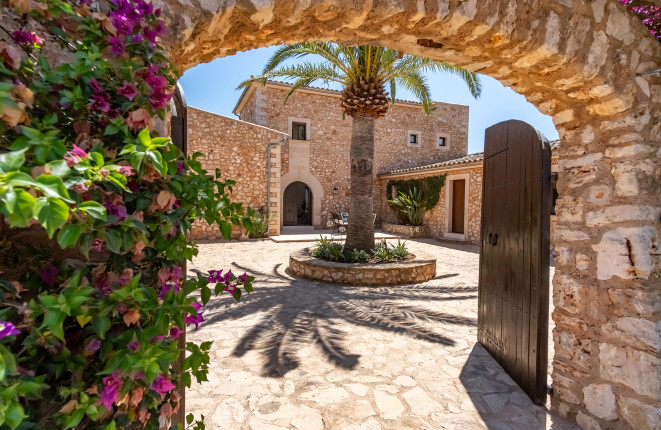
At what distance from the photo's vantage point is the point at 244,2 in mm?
1527

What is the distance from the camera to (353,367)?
2.97 metres

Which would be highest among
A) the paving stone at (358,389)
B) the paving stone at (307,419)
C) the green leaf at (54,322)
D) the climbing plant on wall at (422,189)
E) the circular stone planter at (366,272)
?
the climbing plant on wall at (422,189)

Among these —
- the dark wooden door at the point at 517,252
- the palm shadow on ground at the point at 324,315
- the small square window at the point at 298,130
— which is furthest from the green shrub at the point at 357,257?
the small square window at the point at 298,130

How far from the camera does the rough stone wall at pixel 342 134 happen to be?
14.3 metres

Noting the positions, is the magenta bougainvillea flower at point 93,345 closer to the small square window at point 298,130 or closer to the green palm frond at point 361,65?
the green palm frond at point 361,65

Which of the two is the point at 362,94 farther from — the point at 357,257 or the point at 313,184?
the point at 313,184

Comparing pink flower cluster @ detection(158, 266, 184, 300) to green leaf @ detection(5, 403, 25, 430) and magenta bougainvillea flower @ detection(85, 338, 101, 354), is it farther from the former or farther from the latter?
green leaf @ detection(5, 403, 25, 430)

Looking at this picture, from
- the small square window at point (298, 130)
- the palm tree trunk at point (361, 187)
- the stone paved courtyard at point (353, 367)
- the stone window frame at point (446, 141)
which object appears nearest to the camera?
the stone paved courtyard at point (353, 367)

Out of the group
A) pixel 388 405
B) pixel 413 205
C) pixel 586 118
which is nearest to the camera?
pixel 586 118

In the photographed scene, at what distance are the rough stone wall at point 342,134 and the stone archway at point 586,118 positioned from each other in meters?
12.5

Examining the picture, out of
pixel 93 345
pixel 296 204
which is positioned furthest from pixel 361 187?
pixel 296 204

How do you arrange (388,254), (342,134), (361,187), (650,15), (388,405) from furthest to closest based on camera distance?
(342,134) → (361,187) → (388,254) → (388,405) → (650,15)

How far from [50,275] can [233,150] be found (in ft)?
36.4

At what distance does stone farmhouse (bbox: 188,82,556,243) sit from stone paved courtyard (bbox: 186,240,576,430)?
6951 millimetres
